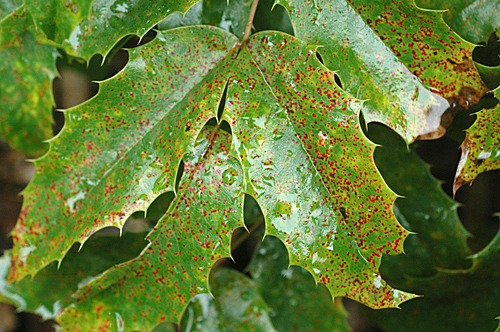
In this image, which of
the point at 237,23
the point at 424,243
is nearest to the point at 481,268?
the point at 424,243

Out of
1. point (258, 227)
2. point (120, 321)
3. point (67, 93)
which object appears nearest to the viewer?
point (120, 321)

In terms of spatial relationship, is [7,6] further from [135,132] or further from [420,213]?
[420,213]

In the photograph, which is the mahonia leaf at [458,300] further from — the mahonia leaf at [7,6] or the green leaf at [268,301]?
the mahonia leaf at [7,6]

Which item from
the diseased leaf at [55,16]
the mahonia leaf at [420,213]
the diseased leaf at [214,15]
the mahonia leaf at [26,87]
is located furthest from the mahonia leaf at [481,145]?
the mahonia leaf at [26,87]

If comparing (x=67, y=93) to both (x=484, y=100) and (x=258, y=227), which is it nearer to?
(x=258, y=227)

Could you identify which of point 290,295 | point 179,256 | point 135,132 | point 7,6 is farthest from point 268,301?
point 7,6

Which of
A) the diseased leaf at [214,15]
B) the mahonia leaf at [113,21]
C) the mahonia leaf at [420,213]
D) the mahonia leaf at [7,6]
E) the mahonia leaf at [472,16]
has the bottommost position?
the mahonia leaf at [420,213]

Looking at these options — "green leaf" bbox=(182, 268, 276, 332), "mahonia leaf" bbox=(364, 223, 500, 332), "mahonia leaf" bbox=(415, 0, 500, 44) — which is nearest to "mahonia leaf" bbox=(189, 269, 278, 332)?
"green leaf" bbox=(182, 268, 276, 332)
